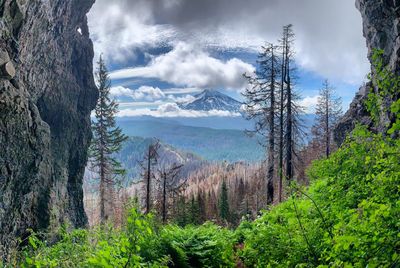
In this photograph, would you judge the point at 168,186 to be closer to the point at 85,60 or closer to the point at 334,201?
the point at 85,60

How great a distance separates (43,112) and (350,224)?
3085cm

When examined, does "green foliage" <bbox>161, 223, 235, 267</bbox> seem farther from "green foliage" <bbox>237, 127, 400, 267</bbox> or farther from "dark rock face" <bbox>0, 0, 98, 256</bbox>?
"dark rock face" <bbox>0, 0, 98, 256</bbox>

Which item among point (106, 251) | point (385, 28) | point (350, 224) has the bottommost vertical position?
point (106, 251)

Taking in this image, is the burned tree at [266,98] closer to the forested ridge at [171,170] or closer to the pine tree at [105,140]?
the forested ridge at [171,170]

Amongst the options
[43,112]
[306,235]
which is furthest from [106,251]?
[43,112]

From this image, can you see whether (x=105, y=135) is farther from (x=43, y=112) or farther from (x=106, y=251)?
(x=106, y=251)

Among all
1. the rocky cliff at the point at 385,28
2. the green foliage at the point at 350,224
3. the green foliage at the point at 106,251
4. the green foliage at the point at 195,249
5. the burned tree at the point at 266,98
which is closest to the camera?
the green foliage at the point at 350,224

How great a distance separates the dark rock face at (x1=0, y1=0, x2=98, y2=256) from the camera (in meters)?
18.9

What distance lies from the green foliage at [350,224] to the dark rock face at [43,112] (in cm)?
→ 853

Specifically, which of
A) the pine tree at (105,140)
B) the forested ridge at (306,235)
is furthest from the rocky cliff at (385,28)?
the pine tree at (105,140)

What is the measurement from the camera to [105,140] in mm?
40000

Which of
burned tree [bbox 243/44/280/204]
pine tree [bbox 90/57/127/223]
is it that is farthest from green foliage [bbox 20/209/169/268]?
pine tree [bbox 90/57/127/223]

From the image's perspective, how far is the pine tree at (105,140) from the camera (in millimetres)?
37844

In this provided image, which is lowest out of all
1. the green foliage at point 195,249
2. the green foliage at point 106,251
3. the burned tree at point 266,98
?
the green foliage at point 195,249
